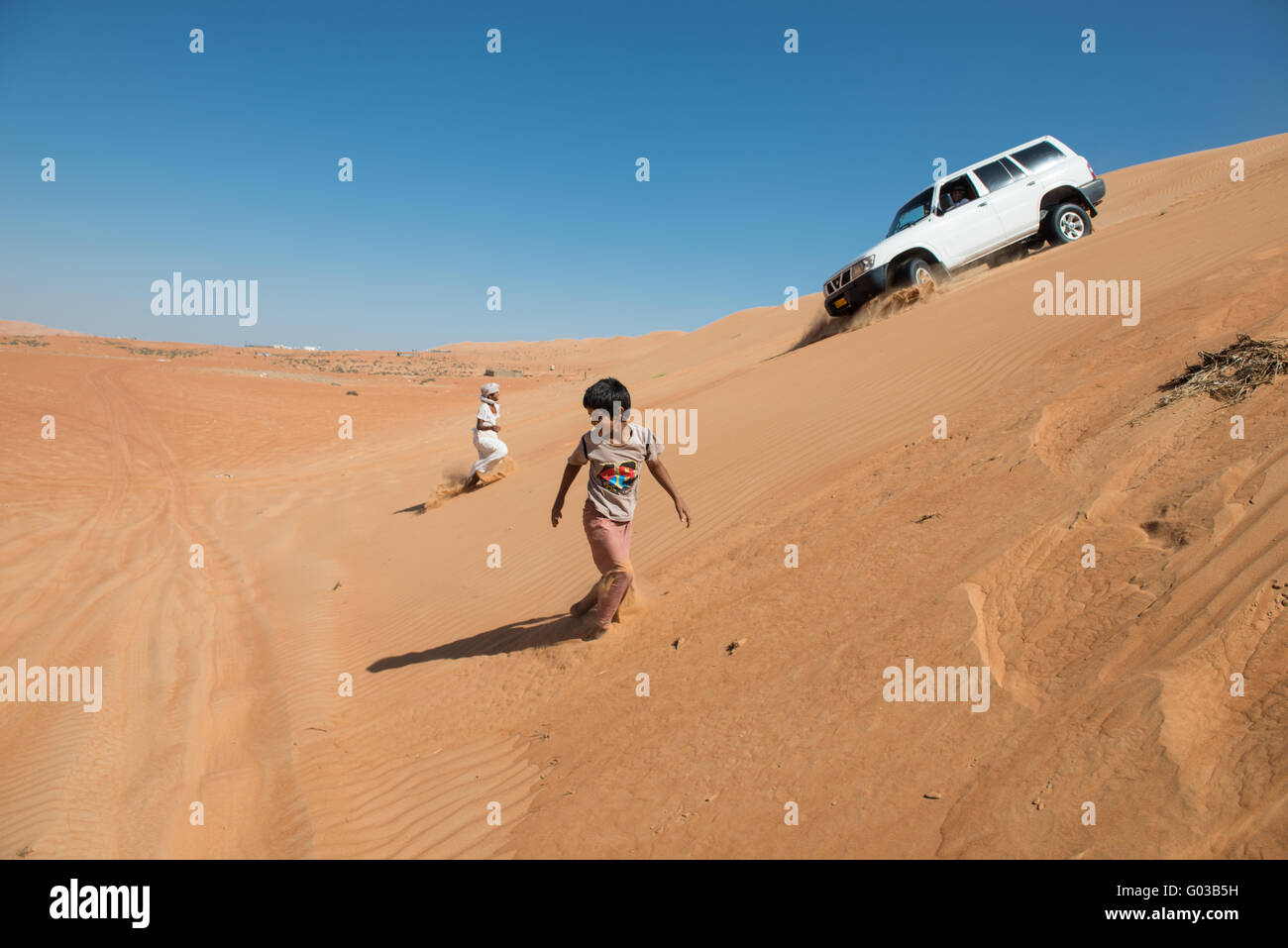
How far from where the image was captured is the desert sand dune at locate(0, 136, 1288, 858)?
3016 millimetres

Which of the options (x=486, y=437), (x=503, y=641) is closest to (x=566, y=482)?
(x=503, y=641)

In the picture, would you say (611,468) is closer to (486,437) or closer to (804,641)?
(804,641)

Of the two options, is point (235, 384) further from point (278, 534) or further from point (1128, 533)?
point (1128, 533)

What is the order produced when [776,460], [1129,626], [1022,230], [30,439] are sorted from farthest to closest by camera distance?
[30,439], [1022,230], [776,460], [1129,626]

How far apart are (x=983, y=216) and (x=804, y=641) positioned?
456 inches

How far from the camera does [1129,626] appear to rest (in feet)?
11.2

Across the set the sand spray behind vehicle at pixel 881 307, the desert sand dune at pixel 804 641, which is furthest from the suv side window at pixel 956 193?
the desert sand dune at pixel 804 641

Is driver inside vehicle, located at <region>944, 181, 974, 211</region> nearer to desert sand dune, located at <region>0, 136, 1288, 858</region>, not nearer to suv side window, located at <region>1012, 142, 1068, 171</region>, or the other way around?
suv side window, located at <region>1012, 142, 1068, 171</region>

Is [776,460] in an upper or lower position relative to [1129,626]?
upper

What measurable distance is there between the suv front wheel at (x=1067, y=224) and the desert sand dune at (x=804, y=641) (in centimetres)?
259

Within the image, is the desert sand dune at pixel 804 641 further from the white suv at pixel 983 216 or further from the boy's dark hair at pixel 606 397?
the white suv at pixel 983 216

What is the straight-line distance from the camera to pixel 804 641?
447 centimetres

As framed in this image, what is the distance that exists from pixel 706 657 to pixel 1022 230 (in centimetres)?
1235
